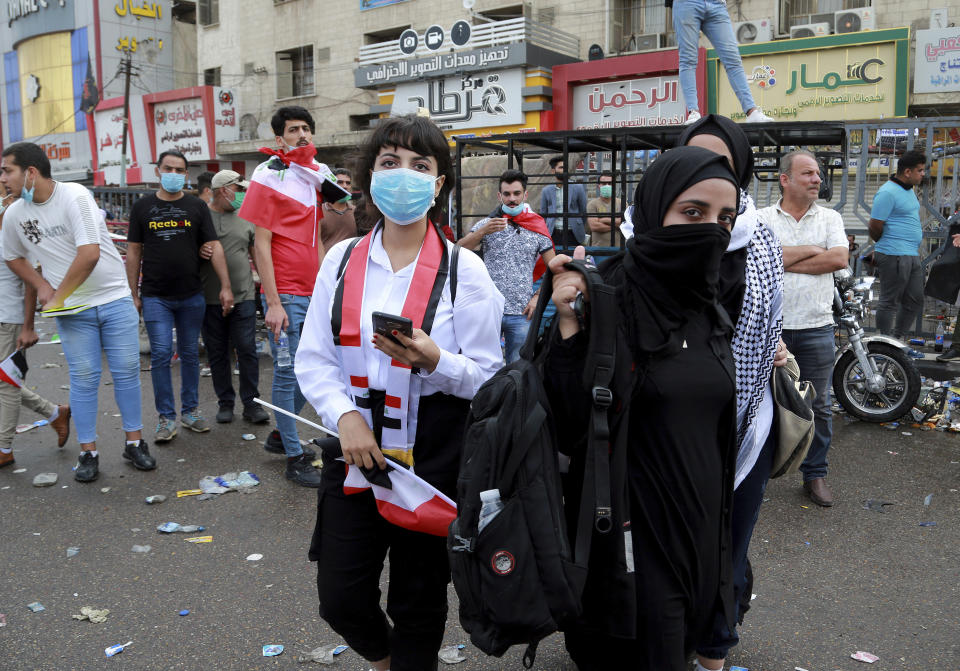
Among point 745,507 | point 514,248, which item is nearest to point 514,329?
point 514,248

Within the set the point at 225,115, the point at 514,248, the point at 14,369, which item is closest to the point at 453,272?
the point at 514,248

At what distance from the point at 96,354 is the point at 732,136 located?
4.64m

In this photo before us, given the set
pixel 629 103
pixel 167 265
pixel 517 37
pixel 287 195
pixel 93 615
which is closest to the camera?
pixel 93 615

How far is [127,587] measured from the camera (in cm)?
409

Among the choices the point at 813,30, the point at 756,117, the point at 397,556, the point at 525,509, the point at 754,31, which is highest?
the point at 754,31

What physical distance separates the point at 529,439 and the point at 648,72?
18435 millimetres

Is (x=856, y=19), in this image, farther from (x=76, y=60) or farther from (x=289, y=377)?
(x=76, y=60)

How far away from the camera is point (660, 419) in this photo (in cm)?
218

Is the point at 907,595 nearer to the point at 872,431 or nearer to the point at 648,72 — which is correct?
the point at 872,431

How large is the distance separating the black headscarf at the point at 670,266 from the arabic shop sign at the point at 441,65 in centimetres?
1885

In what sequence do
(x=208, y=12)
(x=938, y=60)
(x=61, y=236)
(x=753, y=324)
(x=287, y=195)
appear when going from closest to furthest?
(x=753, y=324)
(x=287, y=195)
(x=61, y=236)
(x=938, y=60)
(x=208, y=12)

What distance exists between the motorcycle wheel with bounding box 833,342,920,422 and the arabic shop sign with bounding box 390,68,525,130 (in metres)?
15.0

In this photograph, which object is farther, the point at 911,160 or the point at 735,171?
the point at 911,160

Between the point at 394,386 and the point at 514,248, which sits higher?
the point at 514,248
